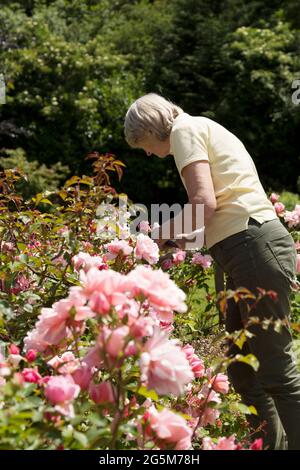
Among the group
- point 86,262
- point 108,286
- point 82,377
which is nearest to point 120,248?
Result: point 86,262

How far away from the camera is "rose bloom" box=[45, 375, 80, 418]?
1490 millimetres

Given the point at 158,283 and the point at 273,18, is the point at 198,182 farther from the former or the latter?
the point at 273,18

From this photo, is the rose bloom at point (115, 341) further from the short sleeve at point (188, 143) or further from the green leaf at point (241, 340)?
the short sleeve at point (188, 143)

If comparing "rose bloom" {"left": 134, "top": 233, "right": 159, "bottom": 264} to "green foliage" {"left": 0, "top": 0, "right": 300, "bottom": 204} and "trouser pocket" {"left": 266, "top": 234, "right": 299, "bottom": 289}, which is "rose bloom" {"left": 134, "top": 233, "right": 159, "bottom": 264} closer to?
"trouser pocket" {"left": 266, "top": 234, "right": 299, "bottom": 289}

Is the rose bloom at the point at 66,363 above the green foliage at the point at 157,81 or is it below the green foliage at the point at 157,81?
above

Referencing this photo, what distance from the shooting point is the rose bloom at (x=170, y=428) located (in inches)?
60.6

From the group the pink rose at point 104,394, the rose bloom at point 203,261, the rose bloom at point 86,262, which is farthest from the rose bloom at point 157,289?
the rose bloom at point 203,261

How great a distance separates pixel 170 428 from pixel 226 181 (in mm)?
982

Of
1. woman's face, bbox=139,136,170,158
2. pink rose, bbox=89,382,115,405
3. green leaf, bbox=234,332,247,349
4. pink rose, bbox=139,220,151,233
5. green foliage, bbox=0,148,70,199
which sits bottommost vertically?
green foliage, bbox=0,148,70,199

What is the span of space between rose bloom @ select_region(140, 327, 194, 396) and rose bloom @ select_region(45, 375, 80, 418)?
154mm

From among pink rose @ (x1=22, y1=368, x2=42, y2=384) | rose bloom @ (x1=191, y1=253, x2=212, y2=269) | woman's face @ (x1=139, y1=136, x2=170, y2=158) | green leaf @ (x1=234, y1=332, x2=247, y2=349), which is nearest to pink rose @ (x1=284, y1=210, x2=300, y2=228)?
rose bloom @ (x1=191, y1=253, x2=212, y2=269)

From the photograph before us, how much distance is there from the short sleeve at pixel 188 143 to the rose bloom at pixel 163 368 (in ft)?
2.78

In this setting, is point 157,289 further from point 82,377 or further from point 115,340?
point 82,377

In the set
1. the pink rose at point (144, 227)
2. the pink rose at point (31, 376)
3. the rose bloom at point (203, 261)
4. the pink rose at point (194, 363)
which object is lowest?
the rose bloom at point (203, 261)
